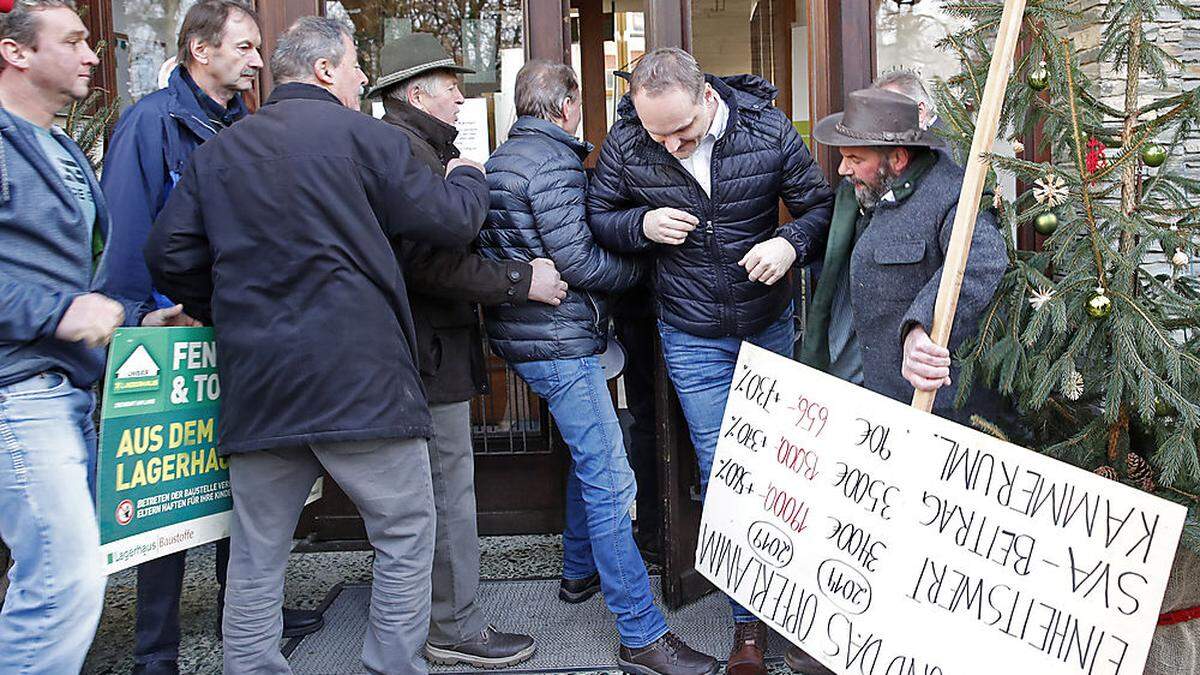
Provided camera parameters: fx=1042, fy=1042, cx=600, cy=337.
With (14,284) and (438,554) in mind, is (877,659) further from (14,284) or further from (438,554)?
(14,284)

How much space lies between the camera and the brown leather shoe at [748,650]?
3.31 metres

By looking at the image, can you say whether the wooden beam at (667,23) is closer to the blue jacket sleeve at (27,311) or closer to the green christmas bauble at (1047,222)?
the green christmas bauble at (1047,222)

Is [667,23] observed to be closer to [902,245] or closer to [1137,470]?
[902,245]

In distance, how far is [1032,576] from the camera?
2238mm

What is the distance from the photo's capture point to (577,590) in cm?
395

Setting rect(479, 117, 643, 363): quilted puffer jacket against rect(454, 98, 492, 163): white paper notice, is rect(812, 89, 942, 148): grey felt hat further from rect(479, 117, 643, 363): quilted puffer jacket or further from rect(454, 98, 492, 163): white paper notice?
rect(454, 98, 492, 163): white paper notice

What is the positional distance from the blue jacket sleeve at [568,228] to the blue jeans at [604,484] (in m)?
0.28

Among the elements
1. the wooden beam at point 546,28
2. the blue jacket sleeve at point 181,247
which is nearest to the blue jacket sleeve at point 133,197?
the blue jacket sleeve at point 181,247

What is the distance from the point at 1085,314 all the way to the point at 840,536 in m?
0.84

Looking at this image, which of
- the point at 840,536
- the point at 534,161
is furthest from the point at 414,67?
the point at 840,536

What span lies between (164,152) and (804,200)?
1994 millimetres

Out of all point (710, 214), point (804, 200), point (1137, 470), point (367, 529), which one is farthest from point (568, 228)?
point (1137, 470)

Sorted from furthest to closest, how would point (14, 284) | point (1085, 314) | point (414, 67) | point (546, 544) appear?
point (546, 544), point (414, 67), point (1085, 314), point (14, 284)

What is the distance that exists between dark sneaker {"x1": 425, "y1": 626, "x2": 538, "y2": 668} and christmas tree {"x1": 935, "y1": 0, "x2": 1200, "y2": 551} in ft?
5.49
